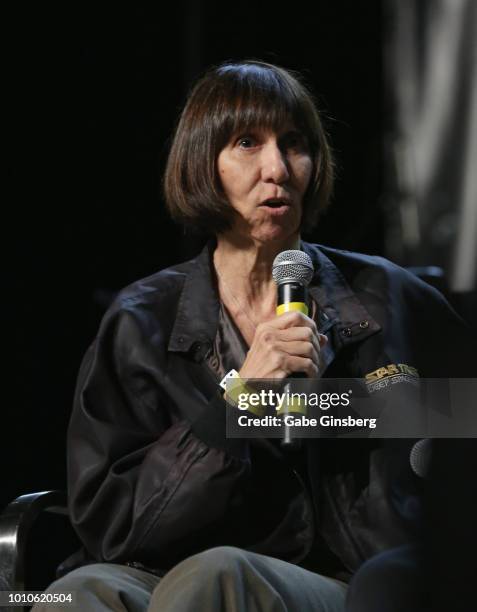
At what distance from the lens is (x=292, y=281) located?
143 centimetres

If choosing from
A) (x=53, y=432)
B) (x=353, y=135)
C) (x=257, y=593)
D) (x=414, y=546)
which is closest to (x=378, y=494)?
(x=257, y=593)

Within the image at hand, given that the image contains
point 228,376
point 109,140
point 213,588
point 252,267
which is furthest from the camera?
point 109,140

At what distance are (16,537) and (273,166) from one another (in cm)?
77

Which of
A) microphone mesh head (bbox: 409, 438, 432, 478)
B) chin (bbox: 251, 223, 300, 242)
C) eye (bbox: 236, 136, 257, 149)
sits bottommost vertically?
microphone mesh head (bbox: 409, 438, 432, 478)

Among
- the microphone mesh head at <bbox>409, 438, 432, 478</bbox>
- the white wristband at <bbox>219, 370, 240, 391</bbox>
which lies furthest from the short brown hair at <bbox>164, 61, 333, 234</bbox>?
the microphone mesh head at <bbox>409, 438, 432, 478</bbox>

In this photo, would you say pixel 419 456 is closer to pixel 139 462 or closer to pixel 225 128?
pixel 139 462

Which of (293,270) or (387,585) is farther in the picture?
(293,270)

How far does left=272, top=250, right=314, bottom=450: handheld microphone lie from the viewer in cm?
140

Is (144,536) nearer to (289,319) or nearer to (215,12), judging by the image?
(289,319)

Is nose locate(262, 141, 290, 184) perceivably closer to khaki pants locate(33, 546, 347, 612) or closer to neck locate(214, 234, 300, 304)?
neck locate(214, 234, 300, 304)

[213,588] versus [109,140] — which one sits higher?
[109,140]

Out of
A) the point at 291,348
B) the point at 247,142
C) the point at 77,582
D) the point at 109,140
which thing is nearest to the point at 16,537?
the point at 77,582

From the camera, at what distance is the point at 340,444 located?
5.24 ft

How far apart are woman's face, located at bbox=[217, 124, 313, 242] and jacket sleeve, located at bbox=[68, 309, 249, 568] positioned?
0.94 feet
